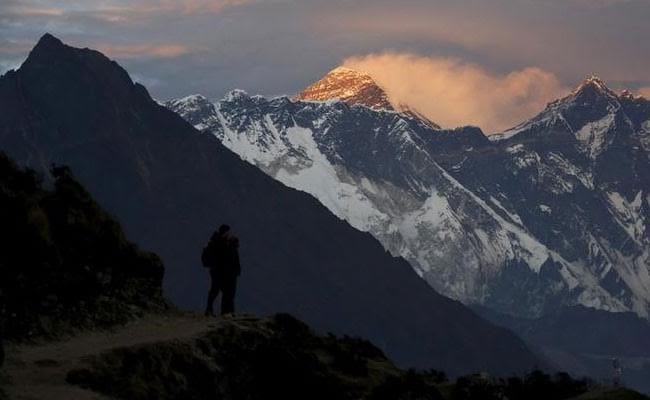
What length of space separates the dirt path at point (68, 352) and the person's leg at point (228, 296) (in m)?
2.66

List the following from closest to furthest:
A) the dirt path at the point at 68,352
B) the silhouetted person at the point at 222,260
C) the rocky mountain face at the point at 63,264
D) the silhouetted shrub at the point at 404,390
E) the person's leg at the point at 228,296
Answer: the dirt path at the point at 68,352
the rocky mountain face at the point at 63,264
the silhouetted shrub at the point at 404,390
the silhouetted person at the point at 222,260
the person's leg at the point at 228,296

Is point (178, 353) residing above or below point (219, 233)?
below

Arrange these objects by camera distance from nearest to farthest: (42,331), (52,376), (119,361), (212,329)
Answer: (52,376) → (119,361) → (42,331) → (212,329)

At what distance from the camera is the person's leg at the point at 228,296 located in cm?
4428

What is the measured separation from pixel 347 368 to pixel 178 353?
22.9 ft

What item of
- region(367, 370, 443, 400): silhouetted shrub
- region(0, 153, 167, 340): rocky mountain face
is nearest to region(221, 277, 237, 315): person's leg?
region(0, 153, 167, 340): rocky mountain face

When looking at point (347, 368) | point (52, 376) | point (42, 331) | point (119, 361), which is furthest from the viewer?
point (347, 368)

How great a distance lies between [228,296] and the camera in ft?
146

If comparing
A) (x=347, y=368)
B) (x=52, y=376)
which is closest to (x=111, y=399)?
A: (x=52, y=376)

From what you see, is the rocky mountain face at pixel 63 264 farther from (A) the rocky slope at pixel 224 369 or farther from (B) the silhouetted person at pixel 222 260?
(B) the silhouetted person at pixel 222 260

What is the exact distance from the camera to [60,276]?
1521 inches

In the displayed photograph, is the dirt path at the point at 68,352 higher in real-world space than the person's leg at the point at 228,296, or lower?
lower

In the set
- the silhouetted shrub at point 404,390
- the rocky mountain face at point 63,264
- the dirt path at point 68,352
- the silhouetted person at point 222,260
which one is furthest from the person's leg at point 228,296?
the silhouetted shrub at point 404,390

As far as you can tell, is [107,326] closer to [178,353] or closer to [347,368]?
[178,353]
